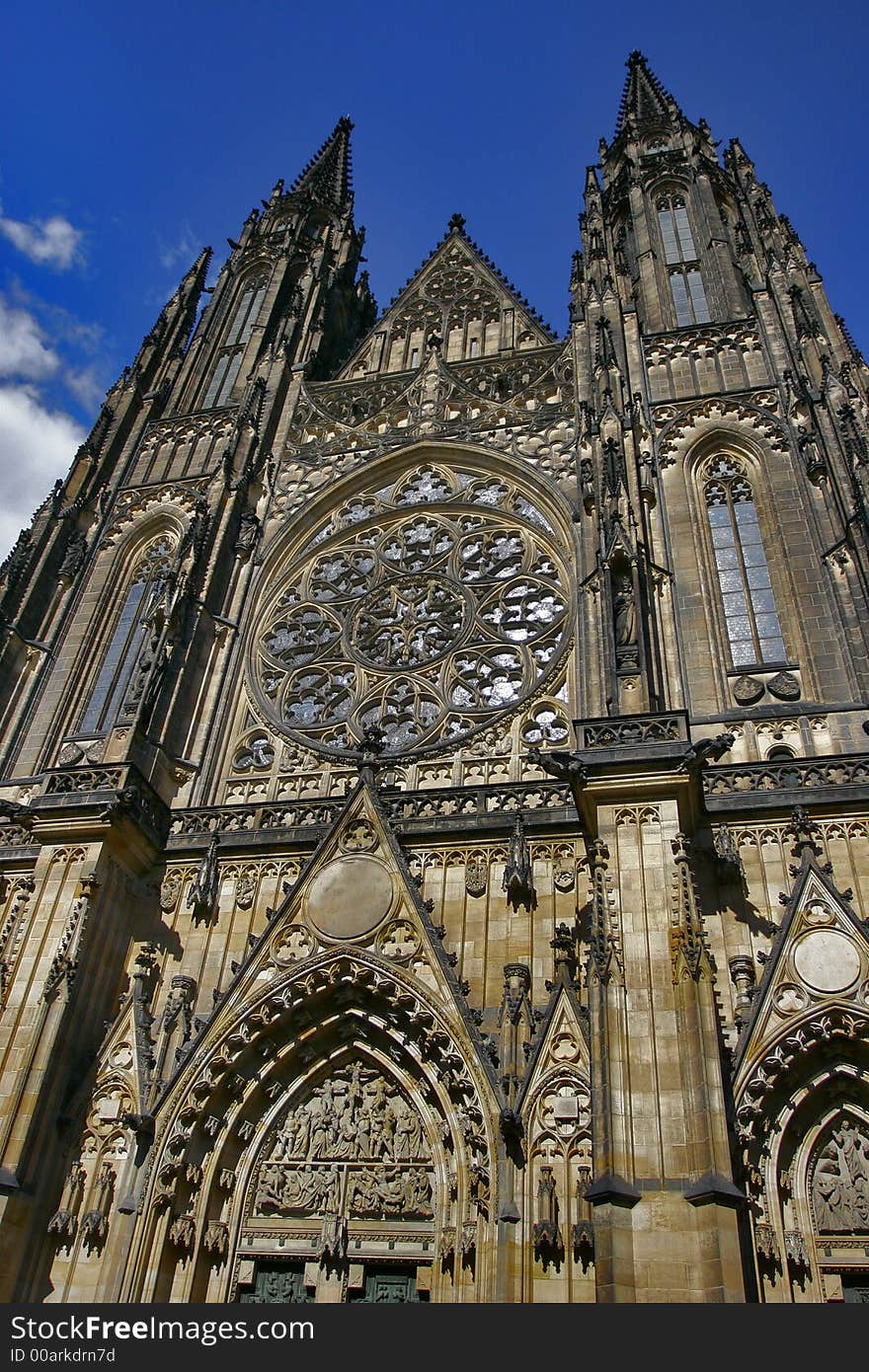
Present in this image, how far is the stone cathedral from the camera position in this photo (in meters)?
9.18

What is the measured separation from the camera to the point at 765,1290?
8.47 meters

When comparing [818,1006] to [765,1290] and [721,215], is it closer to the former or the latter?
[765,1290]

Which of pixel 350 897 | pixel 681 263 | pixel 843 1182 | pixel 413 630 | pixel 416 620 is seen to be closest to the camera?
pixel 843 1182

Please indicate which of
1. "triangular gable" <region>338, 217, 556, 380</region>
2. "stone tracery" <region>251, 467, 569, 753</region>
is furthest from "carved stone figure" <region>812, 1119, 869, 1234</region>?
"triangular gable" <region>338, 217, 556, 380</region>

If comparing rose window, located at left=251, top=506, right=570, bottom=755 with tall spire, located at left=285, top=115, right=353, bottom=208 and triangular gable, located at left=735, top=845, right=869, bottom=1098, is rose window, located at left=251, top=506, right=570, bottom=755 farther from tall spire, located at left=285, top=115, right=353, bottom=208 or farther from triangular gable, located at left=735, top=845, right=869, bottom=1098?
tall spire, located at left=285, top=115, right=353, bottom=208

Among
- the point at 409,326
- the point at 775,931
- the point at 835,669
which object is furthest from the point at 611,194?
the point at 775,931

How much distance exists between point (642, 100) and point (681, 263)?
8.93 m

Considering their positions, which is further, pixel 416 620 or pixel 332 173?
pixel 332 173

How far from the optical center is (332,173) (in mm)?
28984

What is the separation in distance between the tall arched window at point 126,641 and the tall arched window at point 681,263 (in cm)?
982

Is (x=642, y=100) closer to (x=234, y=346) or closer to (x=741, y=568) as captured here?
(x=234, y=346)

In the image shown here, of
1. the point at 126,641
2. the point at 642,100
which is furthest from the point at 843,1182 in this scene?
the point at 642,100

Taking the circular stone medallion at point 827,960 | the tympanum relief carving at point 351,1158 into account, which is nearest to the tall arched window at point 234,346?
the tympanum relief carving at point 351,1158

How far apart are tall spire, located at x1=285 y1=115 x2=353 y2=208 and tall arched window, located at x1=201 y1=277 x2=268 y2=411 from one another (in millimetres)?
4608
